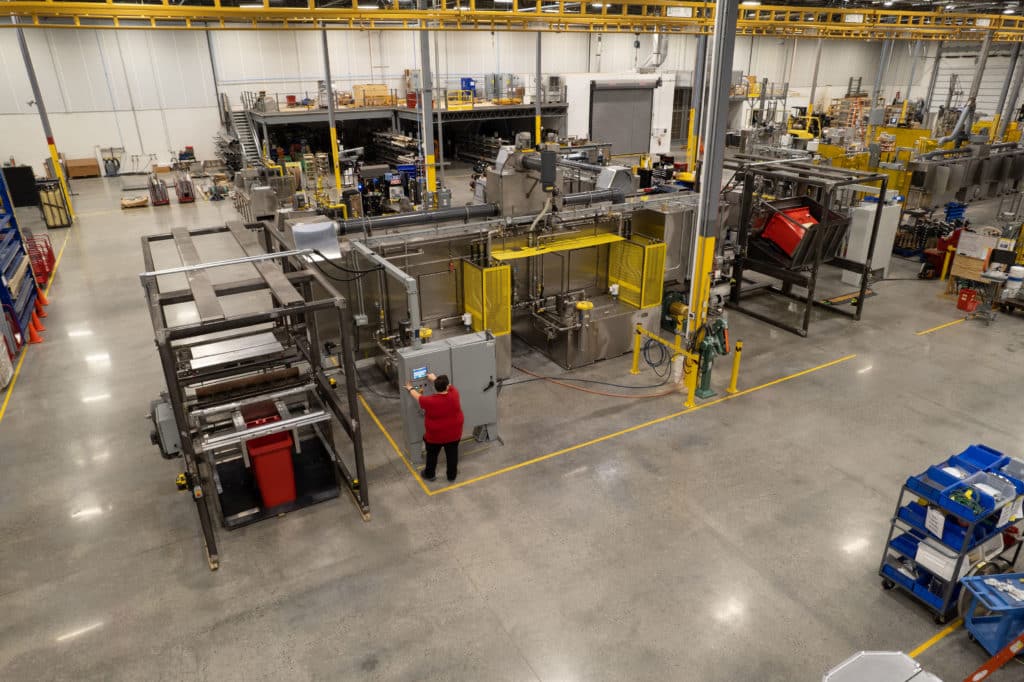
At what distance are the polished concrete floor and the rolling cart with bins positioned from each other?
1.19ft

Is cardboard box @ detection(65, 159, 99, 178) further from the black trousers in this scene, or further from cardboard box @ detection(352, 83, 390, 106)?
the black trousers

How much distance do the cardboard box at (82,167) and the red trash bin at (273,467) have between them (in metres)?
30.6

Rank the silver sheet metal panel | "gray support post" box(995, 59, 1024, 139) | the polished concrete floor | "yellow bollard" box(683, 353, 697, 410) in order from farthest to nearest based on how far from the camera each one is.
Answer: "gray support post" box(995, 59, 1024, 139)
"yellow bollard" box(683, 353, 697, 410)
the silver sheet metal panel
the polished concrete floor

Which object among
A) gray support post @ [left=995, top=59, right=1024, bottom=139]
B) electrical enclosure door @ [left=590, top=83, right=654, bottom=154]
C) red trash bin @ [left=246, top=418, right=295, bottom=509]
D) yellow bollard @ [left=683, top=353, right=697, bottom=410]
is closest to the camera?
red trash bin @ [left=246, top=418, right=295, bottom=509]

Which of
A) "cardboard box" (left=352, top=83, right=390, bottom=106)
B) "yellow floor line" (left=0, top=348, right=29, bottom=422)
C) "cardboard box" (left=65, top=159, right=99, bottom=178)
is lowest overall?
"yellow floor line" (left=0, top=348, right=29, bottom=422)

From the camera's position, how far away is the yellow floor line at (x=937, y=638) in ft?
18.9

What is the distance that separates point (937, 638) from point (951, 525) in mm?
1102

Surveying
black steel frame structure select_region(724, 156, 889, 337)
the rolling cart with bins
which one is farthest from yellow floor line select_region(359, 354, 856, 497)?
the rolling cart with bins

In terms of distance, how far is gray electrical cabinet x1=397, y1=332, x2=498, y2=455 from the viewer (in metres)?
7.92

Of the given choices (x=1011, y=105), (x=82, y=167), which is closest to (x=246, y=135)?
(x=82, y=167)

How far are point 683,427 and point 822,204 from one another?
6.10 meters

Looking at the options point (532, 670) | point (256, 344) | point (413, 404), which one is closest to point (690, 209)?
point (413, 404)

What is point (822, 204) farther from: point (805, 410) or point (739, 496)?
point (739, 496)

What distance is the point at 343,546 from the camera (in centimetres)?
701
